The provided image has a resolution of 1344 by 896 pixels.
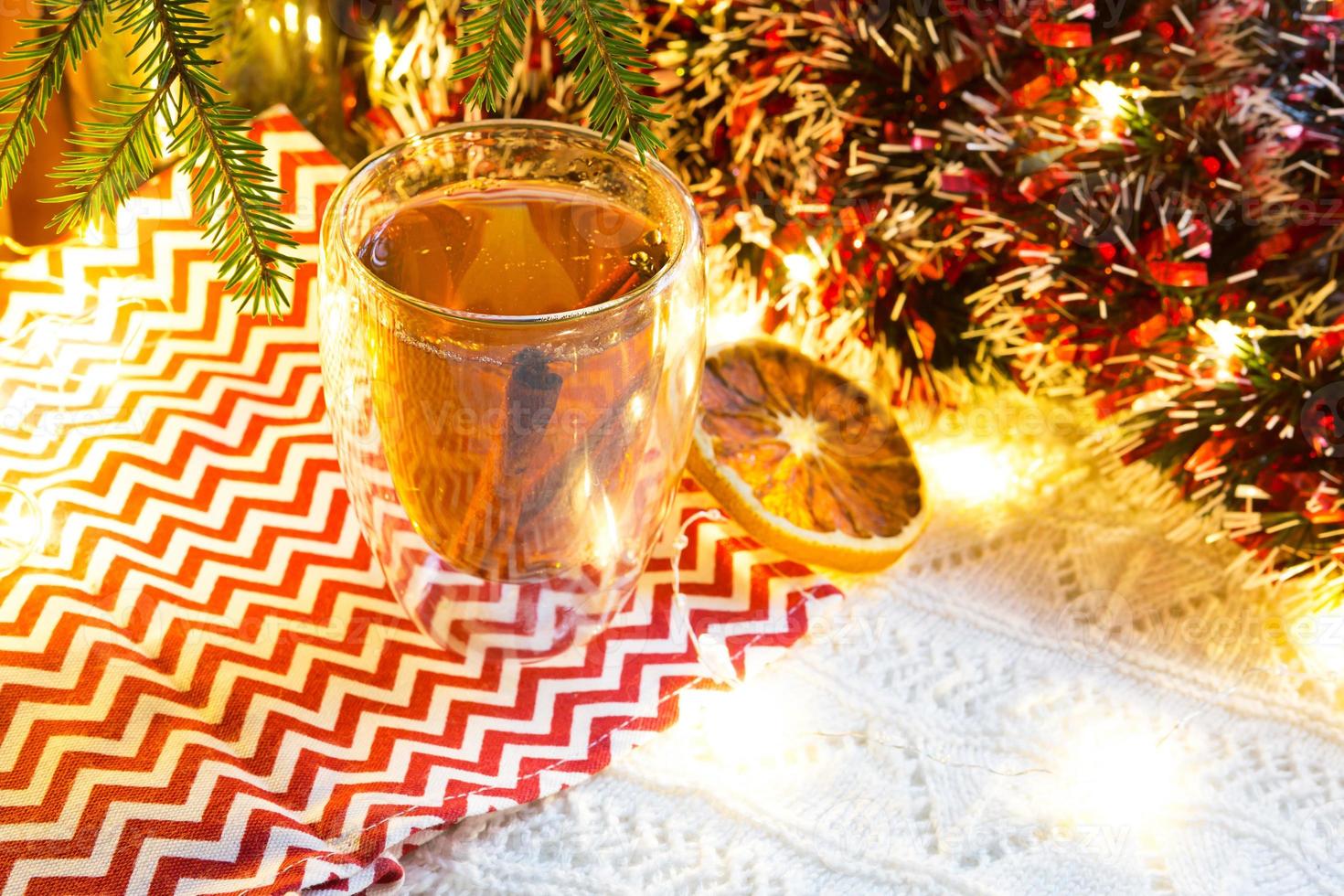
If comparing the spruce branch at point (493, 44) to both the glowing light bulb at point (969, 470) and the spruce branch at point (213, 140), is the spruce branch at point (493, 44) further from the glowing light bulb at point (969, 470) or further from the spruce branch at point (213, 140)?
the glowing light bulb at point (969, 470)

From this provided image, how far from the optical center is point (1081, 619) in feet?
2.41

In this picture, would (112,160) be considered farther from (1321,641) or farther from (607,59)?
(1321,641)

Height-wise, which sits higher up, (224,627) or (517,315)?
(517,315)

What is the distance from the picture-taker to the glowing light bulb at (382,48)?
797 millimetres

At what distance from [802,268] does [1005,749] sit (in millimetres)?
307

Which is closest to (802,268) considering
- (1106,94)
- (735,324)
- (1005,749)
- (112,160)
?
(735,324)

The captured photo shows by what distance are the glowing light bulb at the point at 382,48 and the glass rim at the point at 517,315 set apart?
0.21m

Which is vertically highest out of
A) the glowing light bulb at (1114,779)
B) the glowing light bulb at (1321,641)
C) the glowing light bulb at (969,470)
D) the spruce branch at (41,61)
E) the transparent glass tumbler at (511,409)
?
the spruce branch at (41,61)

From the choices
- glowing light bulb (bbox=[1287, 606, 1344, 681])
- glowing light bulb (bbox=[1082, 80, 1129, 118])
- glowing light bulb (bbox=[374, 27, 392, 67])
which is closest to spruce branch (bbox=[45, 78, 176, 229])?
glowing light bulb (bbox=[374, 27, 392, 67])

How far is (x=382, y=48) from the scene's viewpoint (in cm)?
80

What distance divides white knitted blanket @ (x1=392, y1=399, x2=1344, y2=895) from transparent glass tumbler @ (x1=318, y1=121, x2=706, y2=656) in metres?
0.10

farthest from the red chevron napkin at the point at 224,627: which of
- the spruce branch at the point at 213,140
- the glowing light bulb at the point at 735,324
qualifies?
the spruce branch at the point at 213,140

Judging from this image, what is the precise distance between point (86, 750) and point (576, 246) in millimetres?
313

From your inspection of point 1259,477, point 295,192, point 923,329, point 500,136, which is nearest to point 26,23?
point 500,136
